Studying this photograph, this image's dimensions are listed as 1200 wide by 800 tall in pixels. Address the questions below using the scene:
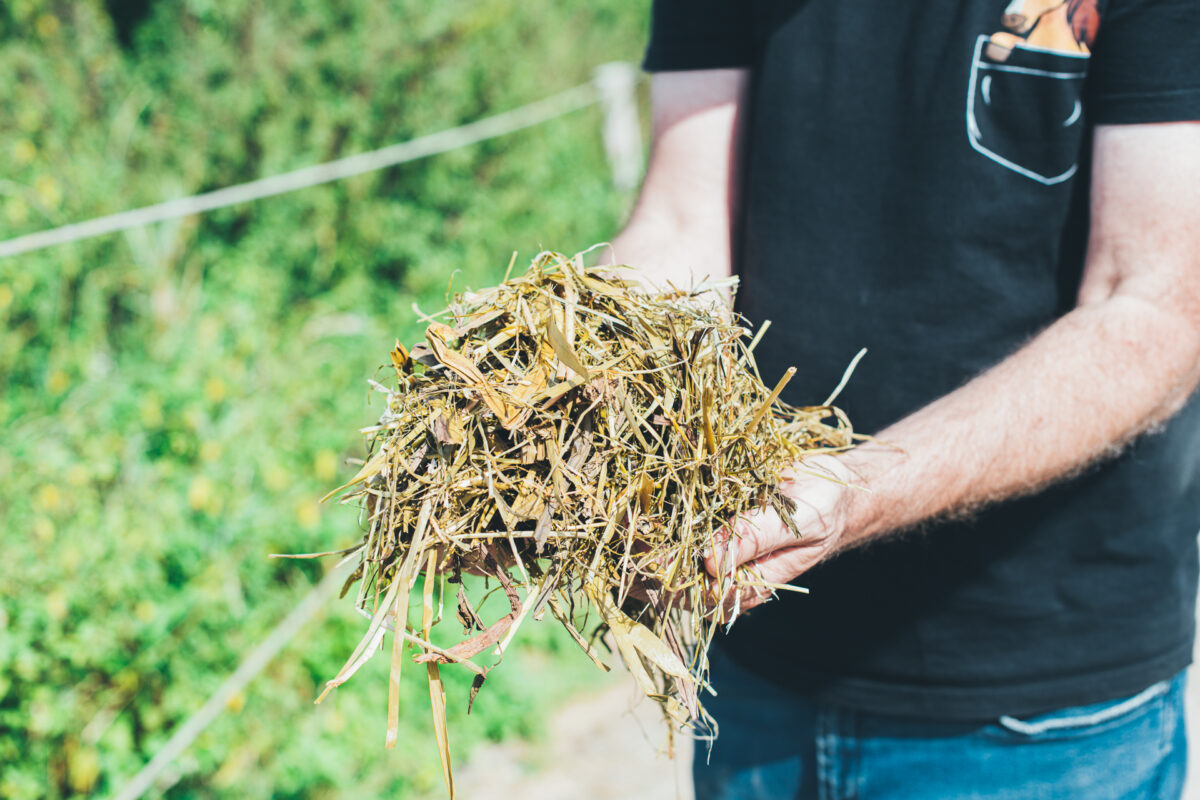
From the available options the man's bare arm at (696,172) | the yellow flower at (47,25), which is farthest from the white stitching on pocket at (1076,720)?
the yellow flower at (47,25)

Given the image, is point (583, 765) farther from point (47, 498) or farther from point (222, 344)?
point (222, 344)

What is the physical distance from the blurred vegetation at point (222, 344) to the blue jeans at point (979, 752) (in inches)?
42.9

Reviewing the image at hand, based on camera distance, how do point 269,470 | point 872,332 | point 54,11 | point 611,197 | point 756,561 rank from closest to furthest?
point 756,561, point 872,332, point 269,470, point 54,11, point 611,197

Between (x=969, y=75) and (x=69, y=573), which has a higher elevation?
(x=969, y=75)

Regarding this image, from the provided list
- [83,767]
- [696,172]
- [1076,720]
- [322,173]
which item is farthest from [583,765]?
[322,173]

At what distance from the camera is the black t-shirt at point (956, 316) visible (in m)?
1.55

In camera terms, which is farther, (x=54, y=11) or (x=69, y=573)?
(x=54, y=11)

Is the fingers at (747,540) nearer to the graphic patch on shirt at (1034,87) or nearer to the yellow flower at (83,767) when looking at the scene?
the graphic patch on shirt at (1034,87)

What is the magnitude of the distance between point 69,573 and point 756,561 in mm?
1950

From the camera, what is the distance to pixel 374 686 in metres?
2.95

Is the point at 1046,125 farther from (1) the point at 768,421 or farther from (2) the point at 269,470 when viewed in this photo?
(2) the point at 269,470

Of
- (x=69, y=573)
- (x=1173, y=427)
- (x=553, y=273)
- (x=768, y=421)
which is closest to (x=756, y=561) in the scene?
(x=768, y=421)

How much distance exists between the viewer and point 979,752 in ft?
5.36

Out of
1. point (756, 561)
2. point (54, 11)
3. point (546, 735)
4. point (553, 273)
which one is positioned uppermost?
point (54, 11)
